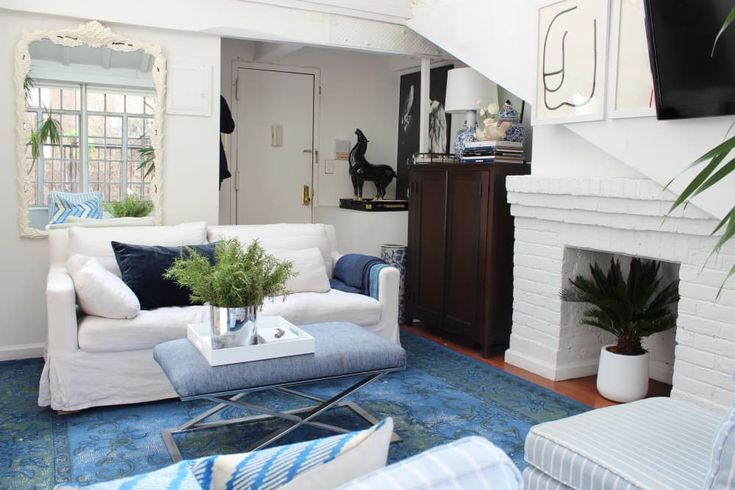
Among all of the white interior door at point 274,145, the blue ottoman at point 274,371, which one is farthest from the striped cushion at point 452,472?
the white interior door at point 274,145

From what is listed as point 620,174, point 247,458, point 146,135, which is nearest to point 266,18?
point 146,135

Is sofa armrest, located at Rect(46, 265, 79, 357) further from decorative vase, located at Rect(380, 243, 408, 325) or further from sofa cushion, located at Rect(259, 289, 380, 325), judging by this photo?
decorative vase, located at Rect(380, 243, 408, 325)

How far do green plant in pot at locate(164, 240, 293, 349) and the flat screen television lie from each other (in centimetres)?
181

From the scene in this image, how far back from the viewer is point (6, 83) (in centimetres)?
397

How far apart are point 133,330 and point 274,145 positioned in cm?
308

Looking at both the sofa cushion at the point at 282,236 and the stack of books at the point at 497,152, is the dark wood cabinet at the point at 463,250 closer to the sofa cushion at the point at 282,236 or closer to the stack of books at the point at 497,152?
the stack of books at the point at 497,152

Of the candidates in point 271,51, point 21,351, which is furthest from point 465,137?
point 21,351

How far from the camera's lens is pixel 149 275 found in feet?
11.9

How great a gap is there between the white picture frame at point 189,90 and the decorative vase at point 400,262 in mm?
1643

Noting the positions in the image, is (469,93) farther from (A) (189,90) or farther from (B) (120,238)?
(B) (120,238)

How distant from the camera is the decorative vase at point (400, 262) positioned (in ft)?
16.8

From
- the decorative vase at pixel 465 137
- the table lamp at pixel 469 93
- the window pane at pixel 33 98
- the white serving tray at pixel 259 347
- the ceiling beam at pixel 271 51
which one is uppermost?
the ceiling beam at pixel 271 51

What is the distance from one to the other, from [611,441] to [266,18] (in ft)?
11.9

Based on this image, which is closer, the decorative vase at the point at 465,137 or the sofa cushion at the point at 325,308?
the sofa cushion at the point at 325,308
